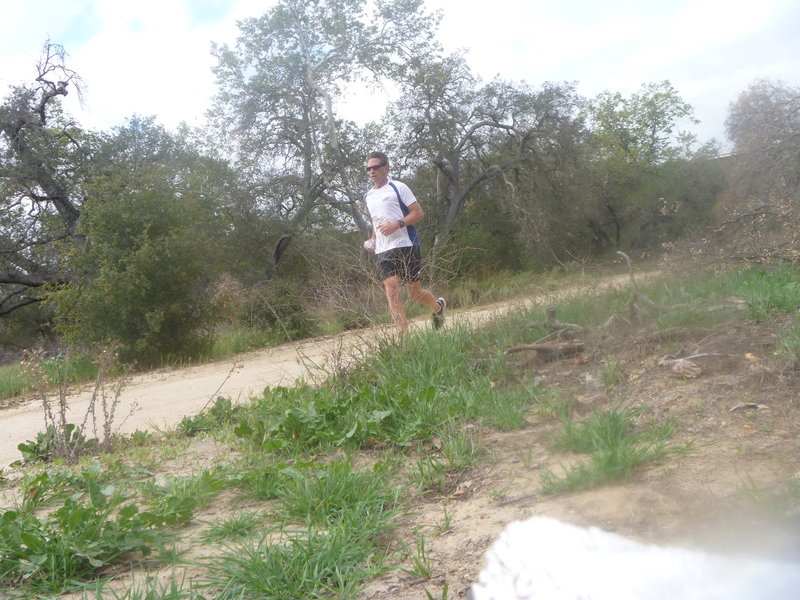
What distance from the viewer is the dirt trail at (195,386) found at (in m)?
5.43

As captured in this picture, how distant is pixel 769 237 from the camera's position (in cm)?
662

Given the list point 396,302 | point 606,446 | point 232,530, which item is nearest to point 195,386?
point 396,302

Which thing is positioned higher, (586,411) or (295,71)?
(295,71)

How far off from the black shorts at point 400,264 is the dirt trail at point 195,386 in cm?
40

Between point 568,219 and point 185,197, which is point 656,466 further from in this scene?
point 568,219

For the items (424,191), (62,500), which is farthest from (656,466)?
(424,191)

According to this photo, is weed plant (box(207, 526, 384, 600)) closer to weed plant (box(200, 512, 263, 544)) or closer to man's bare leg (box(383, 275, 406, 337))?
weed plant (box(200, 512, 263, 544))

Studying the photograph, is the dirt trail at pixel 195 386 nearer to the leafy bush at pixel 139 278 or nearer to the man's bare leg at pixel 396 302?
the man's bare leg at pixel 396 302

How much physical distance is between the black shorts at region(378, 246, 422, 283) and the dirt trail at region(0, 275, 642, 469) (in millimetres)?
398

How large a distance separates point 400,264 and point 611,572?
4121 mm

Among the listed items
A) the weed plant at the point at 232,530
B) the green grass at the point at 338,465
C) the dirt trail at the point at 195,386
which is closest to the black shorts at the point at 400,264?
the dirt trail at the point at 195,386

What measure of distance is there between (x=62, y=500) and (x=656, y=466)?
2723 millimetres

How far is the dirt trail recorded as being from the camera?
17.8 feet

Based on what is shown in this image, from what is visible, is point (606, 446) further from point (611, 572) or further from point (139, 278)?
point (139, 278)
